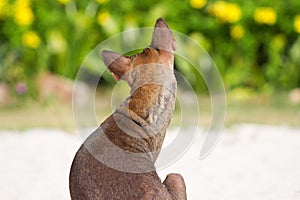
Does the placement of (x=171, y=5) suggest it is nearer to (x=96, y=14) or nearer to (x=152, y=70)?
→ (x=96, y=14)

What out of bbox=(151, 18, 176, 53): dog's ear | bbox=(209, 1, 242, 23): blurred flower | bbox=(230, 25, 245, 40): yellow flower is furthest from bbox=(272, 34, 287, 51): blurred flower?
bbox=(151, 18, 176, 53): dog's ear

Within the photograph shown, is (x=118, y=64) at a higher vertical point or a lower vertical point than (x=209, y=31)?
lower

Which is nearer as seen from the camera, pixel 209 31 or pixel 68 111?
pixel 68 111

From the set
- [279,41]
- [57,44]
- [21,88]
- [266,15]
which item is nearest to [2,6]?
[57,44]

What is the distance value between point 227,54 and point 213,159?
3.75 m

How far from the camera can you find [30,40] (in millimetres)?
9211

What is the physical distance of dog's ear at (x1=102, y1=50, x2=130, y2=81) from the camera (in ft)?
10.8

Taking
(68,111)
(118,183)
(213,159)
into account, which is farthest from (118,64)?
(68,111)

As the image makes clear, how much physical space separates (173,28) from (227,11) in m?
0.76

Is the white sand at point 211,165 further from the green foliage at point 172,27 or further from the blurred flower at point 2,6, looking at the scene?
the blurred flower at point 2,6

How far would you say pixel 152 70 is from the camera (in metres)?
3.33

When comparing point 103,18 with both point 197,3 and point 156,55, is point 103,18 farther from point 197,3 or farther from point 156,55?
point 156,55

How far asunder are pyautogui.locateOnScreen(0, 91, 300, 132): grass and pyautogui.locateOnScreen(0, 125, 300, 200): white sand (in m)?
0.40

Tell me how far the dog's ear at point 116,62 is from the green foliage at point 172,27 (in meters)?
5.74
